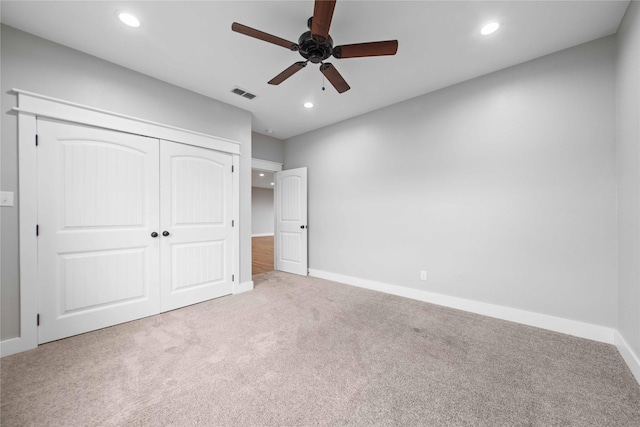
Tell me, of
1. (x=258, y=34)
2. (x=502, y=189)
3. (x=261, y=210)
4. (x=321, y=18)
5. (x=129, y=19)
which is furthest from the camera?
(x=261, y=210)

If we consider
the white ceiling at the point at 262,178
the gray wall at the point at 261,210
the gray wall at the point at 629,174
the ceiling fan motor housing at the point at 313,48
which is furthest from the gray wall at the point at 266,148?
the gray wall at the point at 261,210

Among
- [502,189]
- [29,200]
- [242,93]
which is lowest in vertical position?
[29,200]

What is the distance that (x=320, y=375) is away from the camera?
5.72ft

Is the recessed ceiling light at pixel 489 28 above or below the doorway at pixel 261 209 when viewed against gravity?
above

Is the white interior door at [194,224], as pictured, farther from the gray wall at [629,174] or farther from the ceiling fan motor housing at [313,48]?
the gray wall at [629,174]

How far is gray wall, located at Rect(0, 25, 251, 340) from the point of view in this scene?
2047 mm

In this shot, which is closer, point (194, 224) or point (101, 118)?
point (101, 118)

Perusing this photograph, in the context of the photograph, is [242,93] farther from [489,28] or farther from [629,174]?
[629,174]

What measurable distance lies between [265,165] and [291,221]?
49.6 inches

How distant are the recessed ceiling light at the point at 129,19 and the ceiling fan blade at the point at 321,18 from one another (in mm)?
1560

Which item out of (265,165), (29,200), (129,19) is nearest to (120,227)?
(29,200)

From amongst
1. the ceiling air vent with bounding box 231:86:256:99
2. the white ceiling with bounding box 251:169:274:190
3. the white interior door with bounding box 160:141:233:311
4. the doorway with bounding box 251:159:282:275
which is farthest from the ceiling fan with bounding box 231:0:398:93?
the doorway with bounding box 251:159:282:275

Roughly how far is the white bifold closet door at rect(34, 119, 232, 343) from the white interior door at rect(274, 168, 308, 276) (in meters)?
1.61

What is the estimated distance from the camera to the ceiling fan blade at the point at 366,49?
1.78 meters
